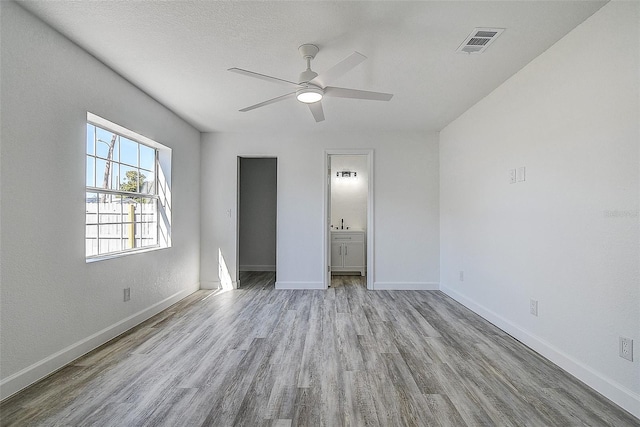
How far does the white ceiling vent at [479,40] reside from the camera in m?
2.25

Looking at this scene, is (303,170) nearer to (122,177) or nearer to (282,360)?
(122,177)

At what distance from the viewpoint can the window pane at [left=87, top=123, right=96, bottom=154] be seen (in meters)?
2.85

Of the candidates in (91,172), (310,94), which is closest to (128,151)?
(91,172)

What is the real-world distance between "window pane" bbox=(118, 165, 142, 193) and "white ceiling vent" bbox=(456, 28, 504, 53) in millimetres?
3368

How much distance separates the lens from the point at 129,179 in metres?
3.47

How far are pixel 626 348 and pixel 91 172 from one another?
163 inches

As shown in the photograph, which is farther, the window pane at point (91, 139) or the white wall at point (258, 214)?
the white wall at point (258, 214)

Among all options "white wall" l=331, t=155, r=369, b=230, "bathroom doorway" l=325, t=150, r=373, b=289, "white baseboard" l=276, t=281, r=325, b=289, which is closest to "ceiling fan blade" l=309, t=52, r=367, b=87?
"bathroom doorway" l=325, t=150, r=373, b=289

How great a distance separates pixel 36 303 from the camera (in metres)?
2.16

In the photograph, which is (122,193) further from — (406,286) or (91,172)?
(406,286)

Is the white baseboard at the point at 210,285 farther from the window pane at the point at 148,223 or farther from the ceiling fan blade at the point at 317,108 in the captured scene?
the ceiling fan blade at the point at 317,108

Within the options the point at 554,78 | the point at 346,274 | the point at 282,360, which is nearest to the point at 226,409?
the point at 282,360

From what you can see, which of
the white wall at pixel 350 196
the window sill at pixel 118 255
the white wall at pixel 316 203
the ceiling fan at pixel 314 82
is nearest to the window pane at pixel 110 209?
the window sill at pixel 118 255

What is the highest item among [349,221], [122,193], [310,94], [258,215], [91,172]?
[310,94]
